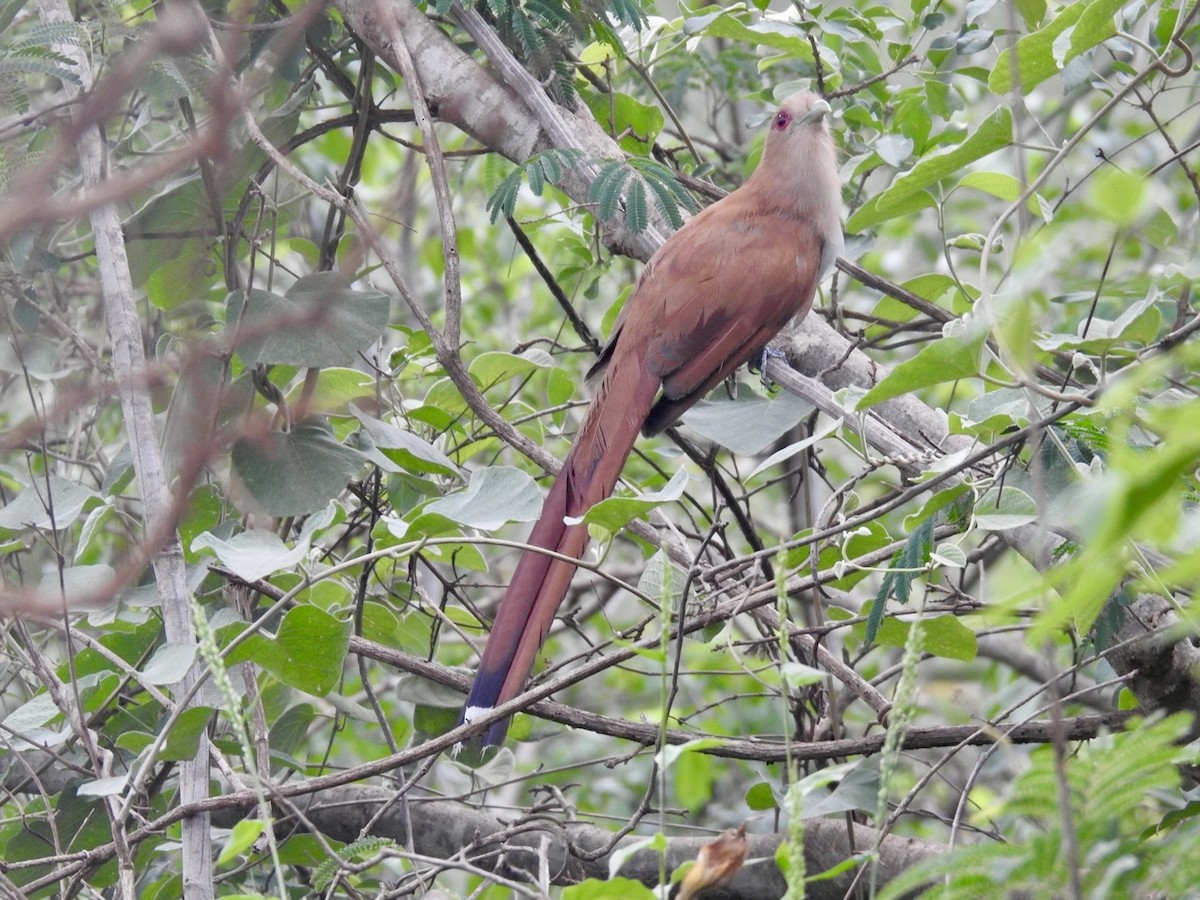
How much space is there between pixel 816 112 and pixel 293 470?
4.94 ft

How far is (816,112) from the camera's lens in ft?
8.83

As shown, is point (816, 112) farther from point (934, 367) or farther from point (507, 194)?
point (934, 367)

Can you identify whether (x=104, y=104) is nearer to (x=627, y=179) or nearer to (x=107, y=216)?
(x=107, y=216)

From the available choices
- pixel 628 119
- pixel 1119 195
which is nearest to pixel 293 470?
pixel 628 119

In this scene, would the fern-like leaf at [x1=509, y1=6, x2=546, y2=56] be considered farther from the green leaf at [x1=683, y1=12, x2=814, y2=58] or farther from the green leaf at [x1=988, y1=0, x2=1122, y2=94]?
the green leaf at [x1=988, y1=0, x2=1122, y2=94]

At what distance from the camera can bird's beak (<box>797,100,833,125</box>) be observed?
264 centimetres

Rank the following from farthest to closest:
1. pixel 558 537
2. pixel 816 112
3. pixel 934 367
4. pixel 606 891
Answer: pixel 816 112
pixel 558 537
pixel 934 367
pixel 606 891

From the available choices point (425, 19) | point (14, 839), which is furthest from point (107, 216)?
point (14, 839)

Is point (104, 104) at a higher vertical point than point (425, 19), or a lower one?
lower

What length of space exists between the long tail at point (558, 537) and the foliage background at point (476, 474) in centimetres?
10

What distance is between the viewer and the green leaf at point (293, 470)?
1.88 meters

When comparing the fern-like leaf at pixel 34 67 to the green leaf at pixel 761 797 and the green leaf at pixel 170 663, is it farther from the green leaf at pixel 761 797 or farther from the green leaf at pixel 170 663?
the green leaf at pixel 761 797

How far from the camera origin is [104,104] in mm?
1010

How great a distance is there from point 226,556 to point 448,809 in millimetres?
983
